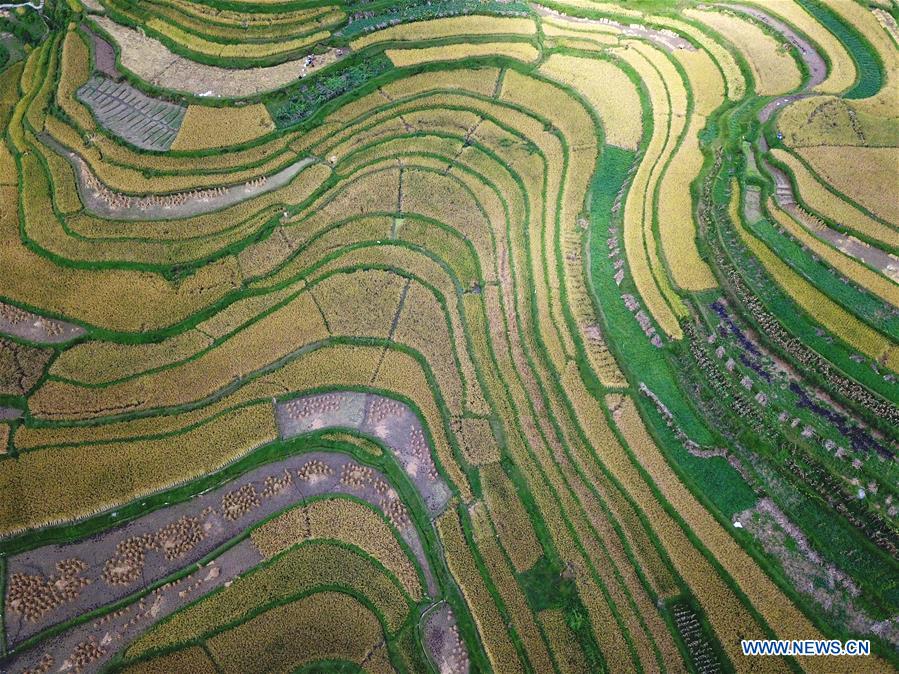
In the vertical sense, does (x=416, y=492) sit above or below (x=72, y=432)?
below

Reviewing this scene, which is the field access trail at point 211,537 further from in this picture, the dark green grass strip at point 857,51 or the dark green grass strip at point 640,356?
the dark green grass strip at point 857,51

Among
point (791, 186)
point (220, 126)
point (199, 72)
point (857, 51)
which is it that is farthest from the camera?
point (199, 72)

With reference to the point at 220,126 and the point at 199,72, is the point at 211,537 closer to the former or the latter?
the point at 220,126

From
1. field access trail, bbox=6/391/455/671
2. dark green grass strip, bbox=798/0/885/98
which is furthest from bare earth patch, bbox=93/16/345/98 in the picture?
dark green grass strip, bbox=798/0/885/98

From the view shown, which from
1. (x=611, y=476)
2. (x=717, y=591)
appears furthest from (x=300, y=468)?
(x=717, y=591)

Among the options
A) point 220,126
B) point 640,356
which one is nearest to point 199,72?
point 220,126

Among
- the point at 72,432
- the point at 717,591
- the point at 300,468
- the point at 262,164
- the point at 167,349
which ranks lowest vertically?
the point at 717,591

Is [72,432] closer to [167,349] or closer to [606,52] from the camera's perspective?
[167,349]

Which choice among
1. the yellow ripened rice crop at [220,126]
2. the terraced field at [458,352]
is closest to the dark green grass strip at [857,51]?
the terraced field at [458,352]
